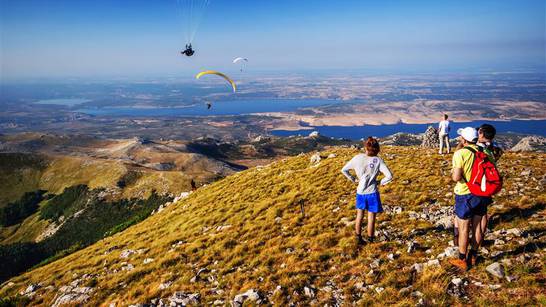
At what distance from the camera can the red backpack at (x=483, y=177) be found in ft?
26.3

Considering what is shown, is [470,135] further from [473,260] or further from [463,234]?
[473,260]

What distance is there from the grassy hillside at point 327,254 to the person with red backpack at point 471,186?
668 millimetres

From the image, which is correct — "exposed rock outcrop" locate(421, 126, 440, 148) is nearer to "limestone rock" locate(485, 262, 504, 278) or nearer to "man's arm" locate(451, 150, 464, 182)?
"limestone rock" locate(485, 262, 504, 278)

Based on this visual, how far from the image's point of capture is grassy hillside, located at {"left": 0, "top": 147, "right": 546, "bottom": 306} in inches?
337

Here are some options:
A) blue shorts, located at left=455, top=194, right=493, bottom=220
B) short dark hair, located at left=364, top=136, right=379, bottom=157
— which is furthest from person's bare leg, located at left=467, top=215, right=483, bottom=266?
short dark hair, located at left=364, top=136, right=379, bottom=157

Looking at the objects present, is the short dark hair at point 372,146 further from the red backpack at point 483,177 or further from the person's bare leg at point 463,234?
the person's bare leg at point 463,234

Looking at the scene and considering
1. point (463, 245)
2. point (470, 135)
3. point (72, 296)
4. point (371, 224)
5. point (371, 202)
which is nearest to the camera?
point (470, 135)

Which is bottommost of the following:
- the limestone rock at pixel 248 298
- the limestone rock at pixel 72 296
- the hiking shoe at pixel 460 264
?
the limestone rock at pixel 72 296

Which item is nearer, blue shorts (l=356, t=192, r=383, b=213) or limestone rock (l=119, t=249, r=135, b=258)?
blue shorts (l=356, t=192, r=383, b=213)

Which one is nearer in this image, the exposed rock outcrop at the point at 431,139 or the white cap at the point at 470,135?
the white cap at the point at 470,135

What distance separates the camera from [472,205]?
8.45m

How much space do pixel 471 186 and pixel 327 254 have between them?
5.28 meters

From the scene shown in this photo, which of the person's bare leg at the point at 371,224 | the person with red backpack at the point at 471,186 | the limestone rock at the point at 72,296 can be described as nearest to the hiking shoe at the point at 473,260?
the person with red backpack at the point at 471,186

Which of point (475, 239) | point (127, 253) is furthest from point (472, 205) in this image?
point (127, 253)
